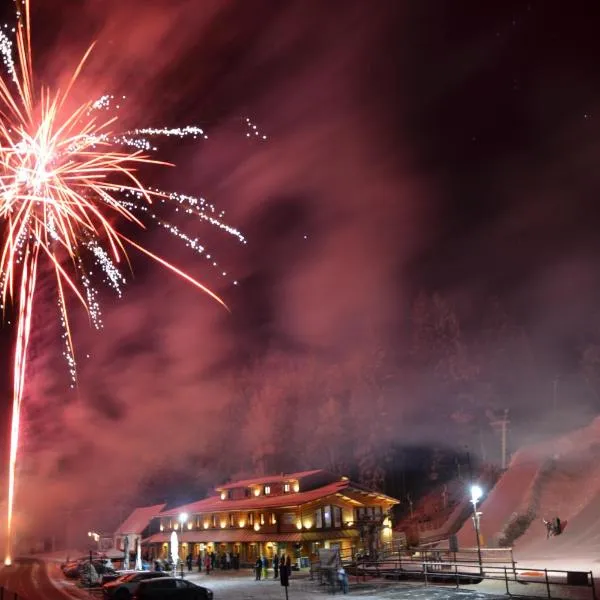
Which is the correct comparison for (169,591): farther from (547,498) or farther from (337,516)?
(547,498)

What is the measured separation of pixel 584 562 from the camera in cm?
3384

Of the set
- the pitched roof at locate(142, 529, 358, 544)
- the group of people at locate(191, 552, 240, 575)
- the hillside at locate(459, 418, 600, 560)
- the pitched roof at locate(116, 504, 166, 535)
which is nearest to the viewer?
the hillside at locate(459, 418, 600, 560)

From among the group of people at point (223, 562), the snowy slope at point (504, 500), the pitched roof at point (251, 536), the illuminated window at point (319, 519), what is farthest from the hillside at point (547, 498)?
the group of people at point (223, 562)

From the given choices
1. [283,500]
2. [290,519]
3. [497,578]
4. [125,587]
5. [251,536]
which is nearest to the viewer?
[497,578]

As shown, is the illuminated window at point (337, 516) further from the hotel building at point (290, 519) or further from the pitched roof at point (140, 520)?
the pitched roof at point (140, 520)

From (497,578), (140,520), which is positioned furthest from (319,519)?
(140,520)

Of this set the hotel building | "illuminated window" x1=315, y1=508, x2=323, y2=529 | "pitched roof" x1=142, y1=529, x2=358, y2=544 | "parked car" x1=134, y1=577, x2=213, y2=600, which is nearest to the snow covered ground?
the hotel building

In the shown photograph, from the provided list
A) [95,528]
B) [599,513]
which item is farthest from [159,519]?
[599,513]

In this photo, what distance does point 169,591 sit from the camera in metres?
25.4

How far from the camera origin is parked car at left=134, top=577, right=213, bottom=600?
25000mm

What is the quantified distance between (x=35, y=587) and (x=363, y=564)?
64.9ft

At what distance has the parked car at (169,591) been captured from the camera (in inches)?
984

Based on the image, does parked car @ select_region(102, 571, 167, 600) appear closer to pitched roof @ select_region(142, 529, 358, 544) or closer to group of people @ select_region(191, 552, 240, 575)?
group of people @ select_region(191, 552, 240, 575)

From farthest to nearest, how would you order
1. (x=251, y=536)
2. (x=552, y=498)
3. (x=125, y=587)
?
(x=552, y=498) → (x=251, y=536) → (x=125, y=587)
